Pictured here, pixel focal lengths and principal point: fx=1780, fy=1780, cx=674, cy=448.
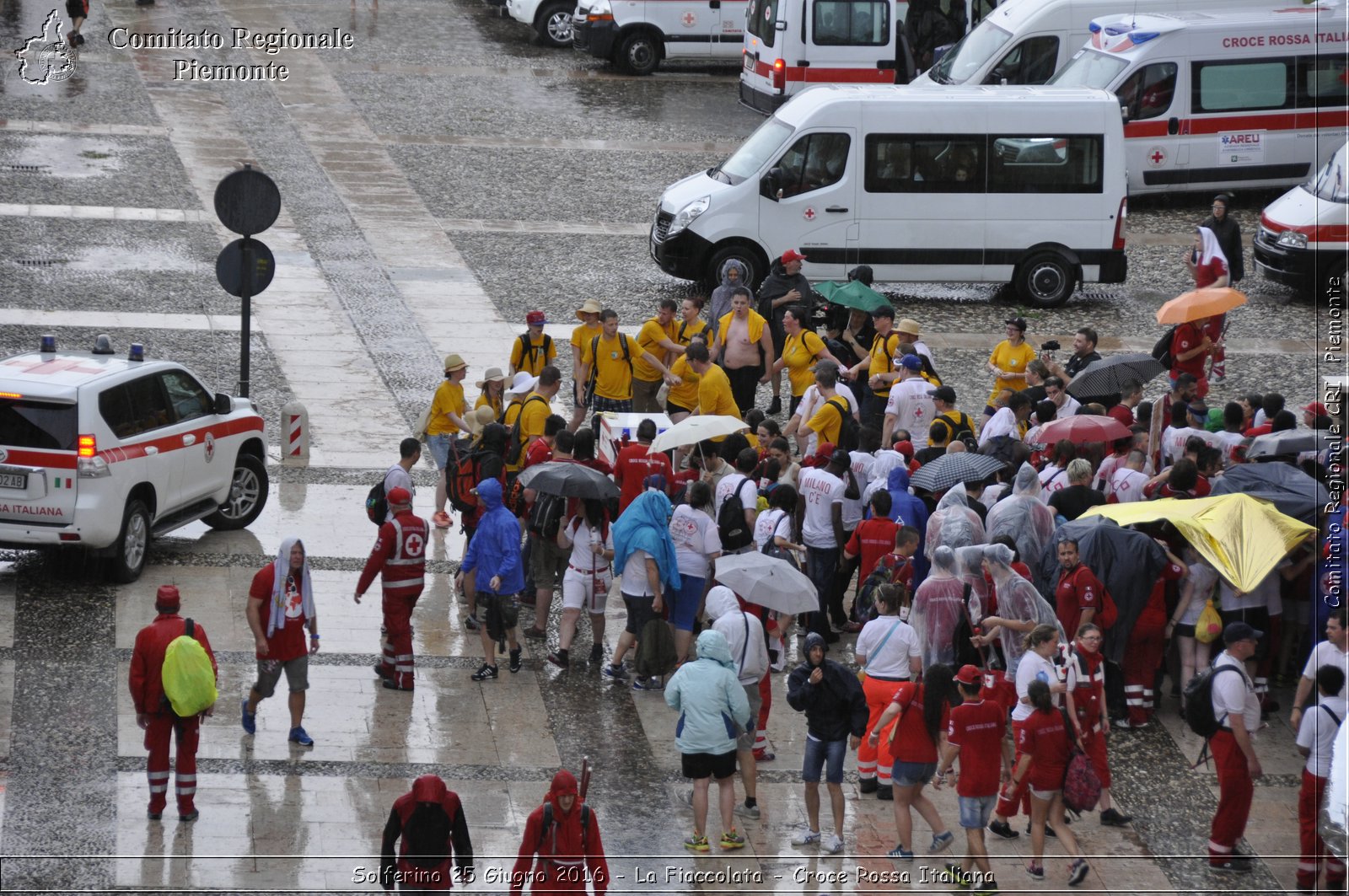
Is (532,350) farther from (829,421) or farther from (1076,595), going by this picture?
(1076,595)

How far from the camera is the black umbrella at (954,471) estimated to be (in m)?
12.8

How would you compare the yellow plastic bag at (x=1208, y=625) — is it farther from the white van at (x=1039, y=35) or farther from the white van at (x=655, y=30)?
the white van at (x=655, y=30)

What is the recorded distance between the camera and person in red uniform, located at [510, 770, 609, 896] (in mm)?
8680

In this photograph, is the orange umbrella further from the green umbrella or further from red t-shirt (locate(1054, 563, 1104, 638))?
red t-shirt (locate(1054, 563, 1104, 638))

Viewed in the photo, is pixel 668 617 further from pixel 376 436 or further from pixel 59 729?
pixel 376 436

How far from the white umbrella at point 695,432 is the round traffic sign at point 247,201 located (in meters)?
4.80

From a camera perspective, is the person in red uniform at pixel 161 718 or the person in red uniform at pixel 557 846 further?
the person in red uniform at pixel 161 718

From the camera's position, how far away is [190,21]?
1361 inches

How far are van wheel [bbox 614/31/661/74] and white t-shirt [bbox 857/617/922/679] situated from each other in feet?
78.3

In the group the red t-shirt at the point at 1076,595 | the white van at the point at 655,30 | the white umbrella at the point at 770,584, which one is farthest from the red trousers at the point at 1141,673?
the white van at the point at 655,30

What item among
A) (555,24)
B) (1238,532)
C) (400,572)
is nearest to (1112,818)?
(1238,532)

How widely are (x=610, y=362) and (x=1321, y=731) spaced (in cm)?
797

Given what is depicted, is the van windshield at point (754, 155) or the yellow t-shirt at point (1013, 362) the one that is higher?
the van windshield at point (754, 155)

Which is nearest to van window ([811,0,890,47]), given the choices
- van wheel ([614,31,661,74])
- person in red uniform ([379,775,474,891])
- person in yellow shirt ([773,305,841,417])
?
van wheel ([614,31,661,74])
